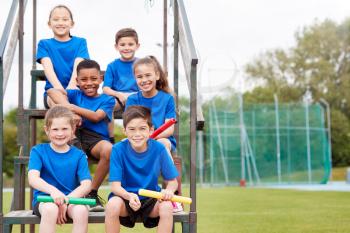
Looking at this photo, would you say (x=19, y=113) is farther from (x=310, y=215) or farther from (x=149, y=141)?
(x=310, y=215)

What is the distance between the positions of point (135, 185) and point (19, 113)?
1.39 metres

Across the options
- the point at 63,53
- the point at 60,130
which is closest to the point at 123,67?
the point at 63,53

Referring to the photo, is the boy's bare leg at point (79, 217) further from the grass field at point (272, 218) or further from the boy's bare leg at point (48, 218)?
the grass field at point (272, 218)

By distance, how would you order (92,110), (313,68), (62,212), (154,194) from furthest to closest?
(313,68)
(92,110)
(62,212)
(154,194)

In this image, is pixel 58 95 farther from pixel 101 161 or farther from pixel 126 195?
pixel 126 195

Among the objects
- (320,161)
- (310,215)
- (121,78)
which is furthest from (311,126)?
(121,78)

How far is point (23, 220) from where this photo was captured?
14.5 ft

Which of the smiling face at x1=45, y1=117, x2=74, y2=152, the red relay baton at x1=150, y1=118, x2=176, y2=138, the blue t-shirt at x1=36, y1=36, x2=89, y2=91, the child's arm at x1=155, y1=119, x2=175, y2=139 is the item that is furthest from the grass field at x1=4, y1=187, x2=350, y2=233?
the smiling face at x1=45, y1=117, x2=74, y2=152

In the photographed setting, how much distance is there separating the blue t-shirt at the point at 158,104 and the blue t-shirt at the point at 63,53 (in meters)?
0.94

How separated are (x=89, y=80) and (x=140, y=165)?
1.06 metres

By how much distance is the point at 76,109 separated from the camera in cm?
506

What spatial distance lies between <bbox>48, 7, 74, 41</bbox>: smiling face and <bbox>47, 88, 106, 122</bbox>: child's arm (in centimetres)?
70

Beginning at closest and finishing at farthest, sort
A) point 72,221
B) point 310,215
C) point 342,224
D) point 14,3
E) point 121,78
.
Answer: point 72,221
point 14,3
point 121,78
point 342,224
point 310,215

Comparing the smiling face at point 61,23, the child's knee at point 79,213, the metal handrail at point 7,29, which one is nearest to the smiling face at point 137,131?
the child's knee at point 79,213
